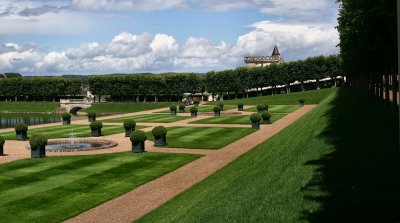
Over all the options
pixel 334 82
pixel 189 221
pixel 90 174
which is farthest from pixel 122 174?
pixel 334 82

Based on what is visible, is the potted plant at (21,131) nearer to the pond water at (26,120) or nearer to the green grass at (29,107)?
the pond water at (26,120)

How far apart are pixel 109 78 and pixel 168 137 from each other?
290ft

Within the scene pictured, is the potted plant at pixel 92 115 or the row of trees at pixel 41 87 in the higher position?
the row of trees at pixel 41 87

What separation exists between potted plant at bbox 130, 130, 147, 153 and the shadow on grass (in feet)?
44.9

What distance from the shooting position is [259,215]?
1149cm

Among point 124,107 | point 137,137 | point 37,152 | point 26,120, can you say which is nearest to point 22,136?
point 37,152

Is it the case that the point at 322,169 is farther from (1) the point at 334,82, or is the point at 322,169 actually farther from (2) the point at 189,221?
(1) the point at 334,82

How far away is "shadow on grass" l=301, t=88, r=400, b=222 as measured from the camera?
408 inches

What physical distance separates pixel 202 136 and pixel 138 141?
9.85 meters

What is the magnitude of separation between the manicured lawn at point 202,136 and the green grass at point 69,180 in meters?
4.54

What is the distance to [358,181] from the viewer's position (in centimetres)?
1256

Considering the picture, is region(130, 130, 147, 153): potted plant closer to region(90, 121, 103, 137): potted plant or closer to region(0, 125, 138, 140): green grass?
region(90, 121, 103, 137): potted plant

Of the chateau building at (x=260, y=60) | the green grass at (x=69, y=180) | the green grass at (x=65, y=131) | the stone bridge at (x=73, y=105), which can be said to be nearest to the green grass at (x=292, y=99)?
the stone bridge at (x=73, y=105)

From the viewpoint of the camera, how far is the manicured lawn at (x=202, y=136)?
34.5 meters
